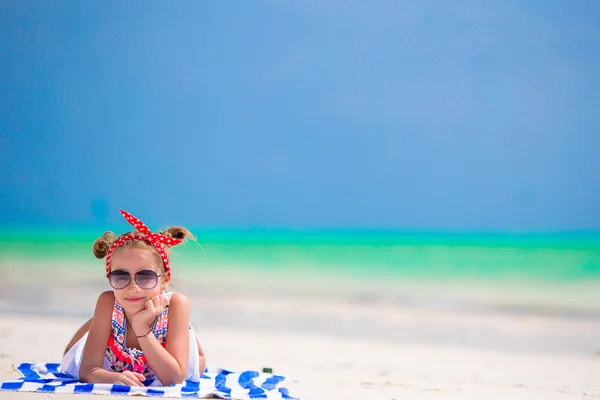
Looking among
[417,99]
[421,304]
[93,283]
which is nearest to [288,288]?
[421,304]

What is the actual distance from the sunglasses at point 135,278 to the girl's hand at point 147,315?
0.04 m

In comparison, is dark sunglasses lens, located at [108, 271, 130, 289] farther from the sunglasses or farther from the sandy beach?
the sandy beach

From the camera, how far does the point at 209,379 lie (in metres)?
2.15

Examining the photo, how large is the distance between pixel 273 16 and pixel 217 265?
6.57 feet

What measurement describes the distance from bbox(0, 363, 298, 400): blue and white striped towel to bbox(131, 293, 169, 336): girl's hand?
0.14m

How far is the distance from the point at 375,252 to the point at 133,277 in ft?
15.7

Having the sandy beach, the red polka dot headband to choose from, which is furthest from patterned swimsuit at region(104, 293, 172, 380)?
the sandy beach

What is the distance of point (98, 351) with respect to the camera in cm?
194

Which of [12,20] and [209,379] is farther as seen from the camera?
[12,20]

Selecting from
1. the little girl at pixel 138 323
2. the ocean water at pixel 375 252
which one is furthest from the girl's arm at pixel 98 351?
the ocean water at pixel 375 252

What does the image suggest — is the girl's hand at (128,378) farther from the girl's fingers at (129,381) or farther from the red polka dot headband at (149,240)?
the red polka dot headband at (149,240)

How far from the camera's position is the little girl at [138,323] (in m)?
1.89

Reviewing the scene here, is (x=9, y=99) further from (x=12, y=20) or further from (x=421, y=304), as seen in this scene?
(x=421, y=304)

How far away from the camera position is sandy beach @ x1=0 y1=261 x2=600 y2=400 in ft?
8.58
